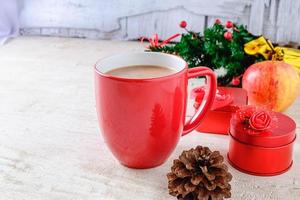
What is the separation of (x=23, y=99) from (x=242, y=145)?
393 millimetres

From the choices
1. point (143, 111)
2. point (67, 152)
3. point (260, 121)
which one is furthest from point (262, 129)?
point (67, 152)

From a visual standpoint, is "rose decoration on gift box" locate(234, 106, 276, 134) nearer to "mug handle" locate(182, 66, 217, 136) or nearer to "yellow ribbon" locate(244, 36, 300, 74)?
"mug handle" locate(182, 66, 217, 136)

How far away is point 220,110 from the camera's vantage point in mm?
539

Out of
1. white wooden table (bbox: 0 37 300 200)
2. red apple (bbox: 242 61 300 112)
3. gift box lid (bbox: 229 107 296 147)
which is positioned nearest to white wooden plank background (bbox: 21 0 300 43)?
white wooden table (bbox: 0 37 300 200)

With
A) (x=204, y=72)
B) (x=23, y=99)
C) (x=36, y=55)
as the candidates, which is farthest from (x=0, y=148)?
(x=36, y=55)

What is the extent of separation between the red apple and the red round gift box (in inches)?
4.6

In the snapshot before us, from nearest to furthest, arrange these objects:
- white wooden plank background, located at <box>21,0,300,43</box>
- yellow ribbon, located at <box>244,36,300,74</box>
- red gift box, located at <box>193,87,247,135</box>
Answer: red gift box, located at <box>193,87,247,135</box> < yellow ribbon, located at <box>244,36,300,74</box> < white wooden plank background, located at <box>21,0,300,43</box>

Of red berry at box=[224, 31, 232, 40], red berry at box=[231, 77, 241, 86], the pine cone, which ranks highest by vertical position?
red berry at box=[224, 31, 232, 40]

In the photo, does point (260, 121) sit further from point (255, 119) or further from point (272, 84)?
point (272, 84)

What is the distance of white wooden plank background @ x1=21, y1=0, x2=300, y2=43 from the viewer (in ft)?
3.16

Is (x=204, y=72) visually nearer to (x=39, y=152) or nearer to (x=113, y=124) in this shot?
(x=113, y=124)

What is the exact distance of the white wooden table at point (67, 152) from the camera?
43 cm

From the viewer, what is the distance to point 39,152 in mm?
510

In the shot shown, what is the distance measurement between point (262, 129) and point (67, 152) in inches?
9.6
